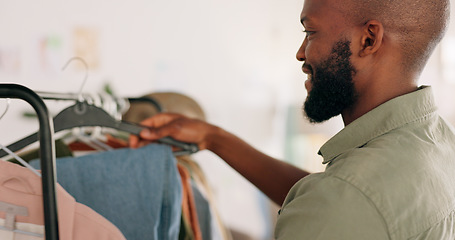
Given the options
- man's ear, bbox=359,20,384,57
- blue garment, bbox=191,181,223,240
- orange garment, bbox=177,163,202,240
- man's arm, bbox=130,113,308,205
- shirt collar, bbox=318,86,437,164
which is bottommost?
blue garment, bbox=191,181,223,240

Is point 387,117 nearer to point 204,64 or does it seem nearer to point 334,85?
point 334,85

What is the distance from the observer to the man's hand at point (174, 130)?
1048mm

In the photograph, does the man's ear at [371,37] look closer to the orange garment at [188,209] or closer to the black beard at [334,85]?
the black beard at [334,85]

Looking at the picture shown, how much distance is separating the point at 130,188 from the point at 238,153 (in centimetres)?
30

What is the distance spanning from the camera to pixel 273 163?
3.70ft

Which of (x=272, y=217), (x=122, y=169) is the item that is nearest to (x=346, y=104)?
(x=122, y=169)

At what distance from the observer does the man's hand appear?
1048mm

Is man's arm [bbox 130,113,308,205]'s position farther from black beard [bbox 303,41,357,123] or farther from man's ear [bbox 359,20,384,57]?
man's ear [bbox 359,20,384,57]

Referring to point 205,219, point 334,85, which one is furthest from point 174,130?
point 334,85

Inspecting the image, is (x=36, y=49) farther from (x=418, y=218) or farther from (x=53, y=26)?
(x=418, y=218)

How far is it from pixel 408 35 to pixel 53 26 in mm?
2326

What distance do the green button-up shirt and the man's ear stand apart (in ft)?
0.29

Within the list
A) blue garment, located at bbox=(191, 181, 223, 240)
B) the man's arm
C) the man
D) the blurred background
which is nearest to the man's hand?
the man's arm

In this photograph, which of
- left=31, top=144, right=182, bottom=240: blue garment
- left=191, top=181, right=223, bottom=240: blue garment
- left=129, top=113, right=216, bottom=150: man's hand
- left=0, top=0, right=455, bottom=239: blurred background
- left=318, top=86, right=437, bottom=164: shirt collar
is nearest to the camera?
left=318, top=86, right=437, bottom=164: shirt collar
